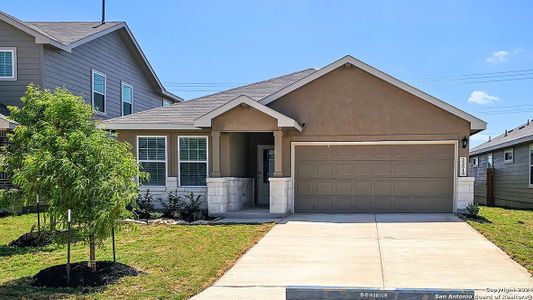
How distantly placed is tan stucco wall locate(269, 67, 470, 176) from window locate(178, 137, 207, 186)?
2556mm

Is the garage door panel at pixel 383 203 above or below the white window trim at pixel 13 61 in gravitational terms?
below

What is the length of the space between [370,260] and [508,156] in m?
15.2

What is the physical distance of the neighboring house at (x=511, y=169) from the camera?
18656 mm

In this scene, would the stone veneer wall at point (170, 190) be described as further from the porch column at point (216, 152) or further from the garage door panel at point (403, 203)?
the garage door panel at point (403, 203)

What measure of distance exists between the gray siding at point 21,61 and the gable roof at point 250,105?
20.7ft

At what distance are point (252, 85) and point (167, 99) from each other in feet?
35.4

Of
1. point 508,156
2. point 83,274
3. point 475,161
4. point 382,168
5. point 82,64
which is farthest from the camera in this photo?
point 475,161

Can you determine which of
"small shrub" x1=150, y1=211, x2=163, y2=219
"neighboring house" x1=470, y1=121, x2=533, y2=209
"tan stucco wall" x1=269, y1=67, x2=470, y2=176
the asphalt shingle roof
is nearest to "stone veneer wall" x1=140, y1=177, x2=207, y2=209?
"small shrub" x1=150, y1=211, x2=163, y2=219

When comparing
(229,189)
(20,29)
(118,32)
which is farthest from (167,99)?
(229,189)

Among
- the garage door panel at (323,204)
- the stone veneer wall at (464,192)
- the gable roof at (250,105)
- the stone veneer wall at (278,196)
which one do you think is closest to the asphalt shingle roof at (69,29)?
the gable roof at (250,105)

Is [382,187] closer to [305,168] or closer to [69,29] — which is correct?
[305,168]

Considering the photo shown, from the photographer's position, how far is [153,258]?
879cm

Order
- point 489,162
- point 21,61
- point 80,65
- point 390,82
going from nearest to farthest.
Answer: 1. point 390,82
2. point 21,61
3. point 80,65
4. point 489,162

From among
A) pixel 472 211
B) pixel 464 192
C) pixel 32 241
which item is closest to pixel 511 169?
pixel 464 192
